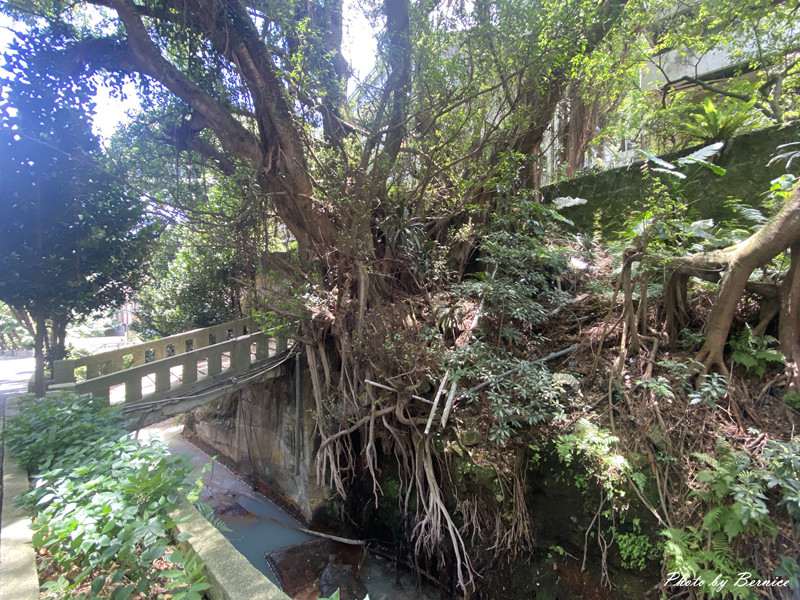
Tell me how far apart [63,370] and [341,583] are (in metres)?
4.36

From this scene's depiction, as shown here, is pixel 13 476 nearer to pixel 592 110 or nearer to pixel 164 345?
pixel 164 345

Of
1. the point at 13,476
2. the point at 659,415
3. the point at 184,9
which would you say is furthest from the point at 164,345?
the point at 659,415

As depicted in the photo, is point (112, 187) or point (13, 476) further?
point (112, 187)

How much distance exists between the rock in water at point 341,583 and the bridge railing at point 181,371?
Result: 10.5ft

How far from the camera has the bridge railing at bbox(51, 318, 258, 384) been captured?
504 centimetres

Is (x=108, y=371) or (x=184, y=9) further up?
(x=184, y=9)

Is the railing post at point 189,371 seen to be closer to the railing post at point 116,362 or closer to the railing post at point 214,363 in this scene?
the railing post at point 214,363

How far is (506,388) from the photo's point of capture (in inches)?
142

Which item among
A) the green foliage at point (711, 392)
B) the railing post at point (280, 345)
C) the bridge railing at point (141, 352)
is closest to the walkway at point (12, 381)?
the bridge railing at point (141, 352)

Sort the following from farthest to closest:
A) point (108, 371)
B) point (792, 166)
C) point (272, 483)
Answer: point (272, 483), point (108, 371), point (792, 166)

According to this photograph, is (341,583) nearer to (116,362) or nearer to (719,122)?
(116,362)

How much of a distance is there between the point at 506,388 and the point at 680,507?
146 centimetres

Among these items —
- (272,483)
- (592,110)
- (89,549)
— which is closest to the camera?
(89,549)

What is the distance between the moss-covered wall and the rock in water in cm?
572
